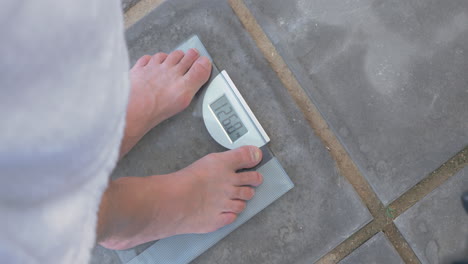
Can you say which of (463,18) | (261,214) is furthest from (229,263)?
(463,18)

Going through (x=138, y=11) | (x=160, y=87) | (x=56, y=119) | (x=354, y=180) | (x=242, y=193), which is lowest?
(x=354, y=180)

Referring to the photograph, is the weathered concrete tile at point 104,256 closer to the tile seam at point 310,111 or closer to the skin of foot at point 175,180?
the skin of foot at point 175,180

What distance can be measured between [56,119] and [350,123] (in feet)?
2.32

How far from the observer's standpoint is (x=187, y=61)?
0.96m

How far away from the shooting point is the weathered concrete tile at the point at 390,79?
89cm

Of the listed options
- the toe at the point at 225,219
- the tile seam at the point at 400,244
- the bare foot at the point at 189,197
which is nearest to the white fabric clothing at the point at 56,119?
the bare foot at the point at 189,197

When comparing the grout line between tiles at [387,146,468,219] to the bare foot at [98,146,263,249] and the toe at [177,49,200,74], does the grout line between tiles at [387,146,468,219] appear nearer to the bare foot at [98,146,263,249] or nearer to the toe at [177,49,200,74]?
the bare foot at [98,146,263,249]

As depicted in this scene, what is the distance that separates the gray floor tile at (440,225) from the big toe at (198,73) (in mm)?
557

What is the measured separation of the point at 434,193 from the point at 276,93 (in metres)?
0.42

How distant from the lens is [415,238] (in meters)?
0.88

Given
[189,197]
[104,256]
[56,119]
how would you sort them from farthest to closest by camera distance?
[104,256], [189,197], [56,119]

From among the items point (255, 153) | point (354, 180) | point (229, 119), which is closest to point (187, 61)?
point (229, 119)

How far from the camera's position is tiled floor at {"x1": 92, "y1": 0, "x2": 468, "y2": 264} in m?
0.88

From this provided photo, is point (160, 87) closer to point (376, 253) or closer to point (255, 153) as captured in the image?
point (255, 153)
